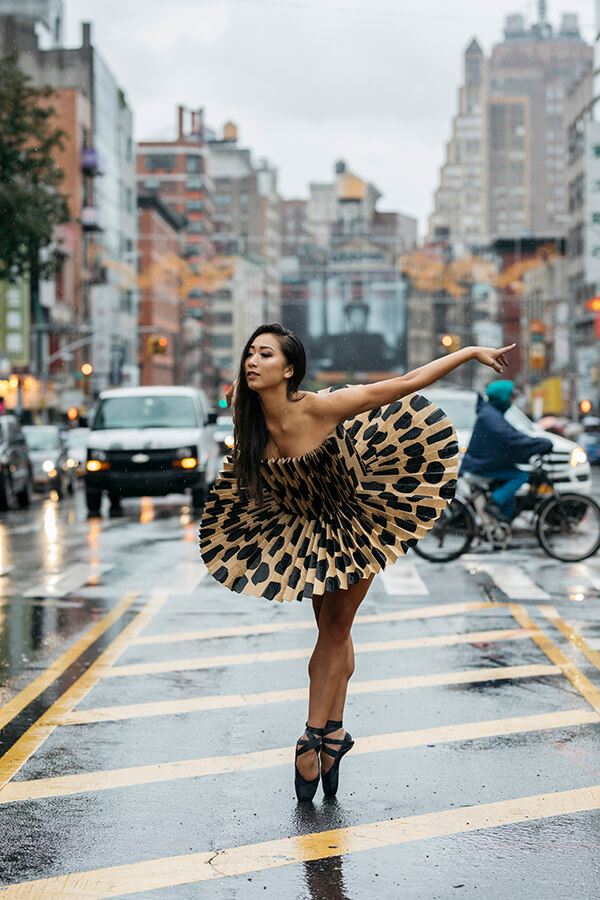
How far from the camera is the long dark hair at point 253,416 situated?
5.41 m

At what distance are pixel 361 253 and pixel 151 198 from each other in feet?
263

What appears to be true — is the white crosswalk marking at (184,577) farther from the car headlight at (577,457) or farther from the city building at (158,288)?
the city building at (158,288)

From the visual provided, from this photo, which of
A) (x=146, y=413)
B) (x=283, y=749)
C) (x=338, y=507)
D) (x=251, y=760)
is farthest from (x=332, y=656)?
(x=146, y=413)

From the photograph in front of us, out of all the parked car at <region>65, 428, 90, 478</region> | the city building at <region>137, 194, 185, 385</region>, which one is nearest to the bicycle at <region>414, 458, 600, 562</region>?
the parked car at <region>65, 428, 90, 478</region>

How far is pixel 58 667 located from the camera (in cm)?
830

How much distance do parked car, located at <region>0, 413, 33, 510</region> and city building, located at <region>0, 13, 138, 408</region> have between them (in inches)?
1926

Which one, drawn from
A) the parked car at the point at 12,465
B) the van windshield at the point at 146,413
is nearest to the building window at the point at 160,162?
the parked car at the point at 12,465

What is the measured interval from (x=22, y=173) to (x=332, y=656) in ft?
92.9

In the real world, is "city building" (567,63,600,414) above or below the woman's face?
above

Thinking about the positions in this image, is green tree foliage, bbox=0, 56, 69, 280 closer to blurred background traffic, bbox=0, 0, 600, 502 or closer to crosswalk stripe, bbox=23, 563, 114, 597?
blurred background traffic, bbox=0, 0, 600, 502

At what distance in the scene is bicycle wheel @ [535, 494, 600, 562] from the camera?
13969 millimetres

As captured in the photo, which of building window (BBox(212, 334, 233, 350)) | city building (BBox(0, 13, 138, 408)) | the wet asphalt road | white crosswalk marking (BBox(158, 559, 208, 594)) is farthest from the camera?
building window (BBox(212, 334, 233, 350))

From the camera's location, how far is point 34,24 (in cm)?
8588

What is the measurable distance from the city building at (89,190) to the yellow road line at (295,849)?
2798 inches
